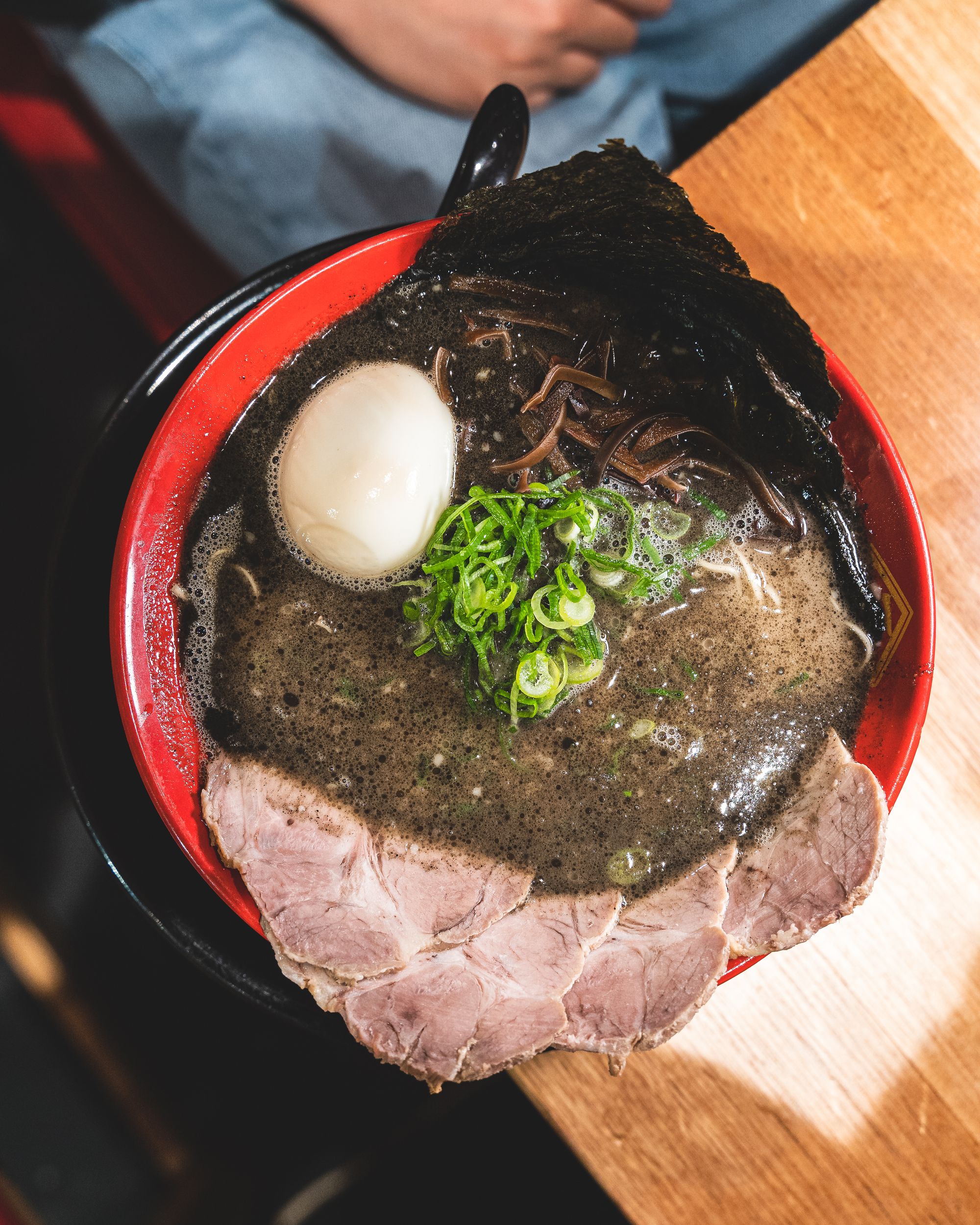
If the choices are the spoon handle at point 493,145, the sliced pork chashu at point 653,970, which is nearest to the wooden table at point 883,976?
the sliced pork chashu at point 653,970

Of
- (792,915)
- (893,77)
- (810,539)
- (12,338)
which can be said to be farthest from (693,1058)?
(12,338)

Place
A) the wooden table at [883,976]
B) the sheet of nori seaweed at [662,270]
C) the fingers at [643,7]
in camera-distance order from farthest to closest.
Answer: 1. the fingers at [643,7]
2. the wooden table at [883,976]
3. the sheet of nori seaweed at [662,270]

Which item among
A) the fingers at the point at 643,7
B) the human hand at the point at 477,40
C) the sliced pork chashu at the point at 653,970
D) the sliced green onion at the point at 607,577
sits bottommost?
the sliced pork chashu at the point at 653,970

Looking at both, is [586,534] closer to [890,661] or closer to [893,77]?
[890,661]

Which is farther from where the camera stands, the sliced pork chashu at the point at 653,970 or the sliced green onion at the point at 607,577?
the sliced green onion at the point at 607,577

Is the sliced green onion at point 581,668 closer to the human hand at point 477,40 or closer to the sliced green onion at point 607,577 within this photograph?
the sliced green onion at point 607,577

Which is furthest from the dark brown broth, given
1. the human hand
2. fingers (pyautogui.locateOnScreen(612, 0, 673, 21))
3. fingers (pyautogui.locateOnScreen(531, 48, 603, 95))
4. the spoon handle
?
fingers (pyautogui.locateOnScreen(612, 0, 673, 21))
